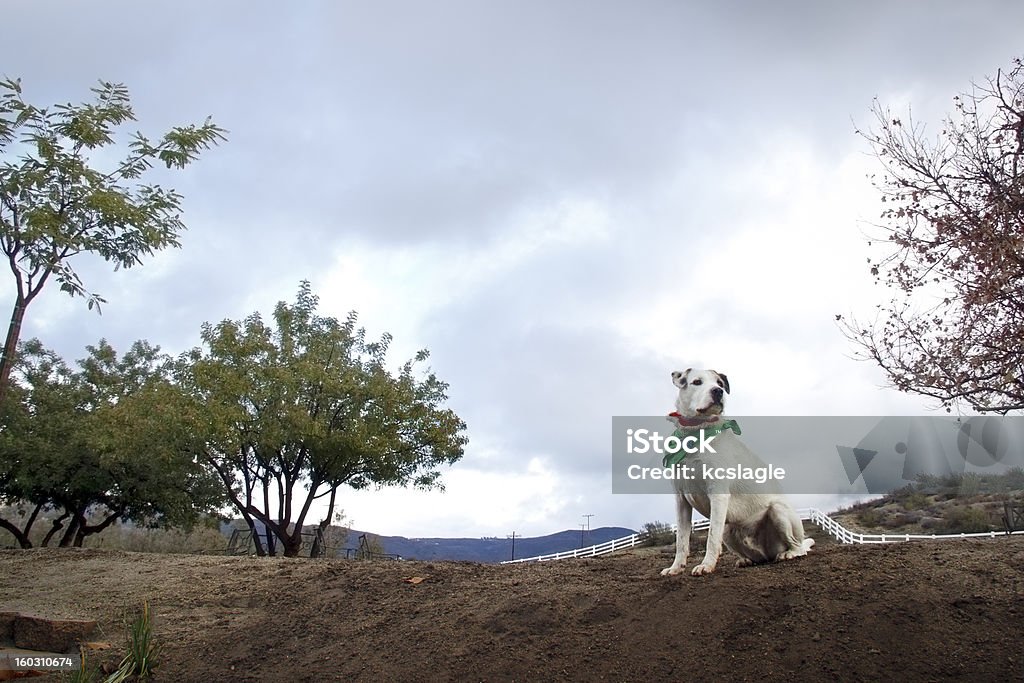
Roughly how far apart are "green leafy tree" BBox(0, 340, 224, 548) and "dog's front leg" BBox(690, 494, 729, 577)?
47.3 feet

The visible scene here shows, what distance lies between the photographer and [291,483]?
69.8 feet

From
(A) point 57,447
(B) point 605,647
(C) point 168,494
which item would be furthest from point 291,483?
(B) point 605,647

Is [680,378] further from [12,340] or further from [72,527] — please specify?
[72,527]

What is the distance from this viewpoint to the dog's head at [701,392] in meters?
8.12

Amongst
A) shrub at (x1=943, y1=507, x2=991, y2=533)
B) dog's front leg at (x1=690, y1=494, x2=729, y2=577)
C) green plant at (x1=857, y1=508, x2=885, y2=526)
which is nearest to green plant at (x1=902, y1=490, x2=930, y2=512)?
green plant at (x1=857, y1=508, x2=885, y2=526)

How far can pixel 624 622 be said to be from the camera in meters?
8.32

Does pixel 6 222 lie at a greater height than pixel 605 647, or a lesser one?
greater

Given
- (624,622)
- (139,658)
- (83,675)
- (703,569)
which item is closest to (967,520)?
(703,569)

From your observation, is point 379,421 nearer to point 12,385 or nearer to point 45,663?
point 45,663

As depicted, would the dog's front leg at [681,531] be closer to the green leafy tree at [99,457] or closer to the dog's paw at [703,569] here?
the dog's paw at [703,569]

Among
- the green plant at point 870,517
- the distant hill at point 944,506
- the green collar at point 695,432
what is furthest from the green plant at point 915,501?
the green collar at point 695,432

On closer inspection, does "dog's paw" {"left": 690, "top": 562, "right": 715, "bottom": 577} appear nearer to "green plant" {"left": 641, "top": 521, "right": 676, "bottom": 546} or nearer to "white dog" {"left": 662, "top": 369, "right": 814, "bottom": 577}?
"white dog" {"left": 662, "top": 369, "right": 814, "bottom": 577}

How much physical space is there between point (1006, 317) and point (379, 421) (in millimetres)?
15014

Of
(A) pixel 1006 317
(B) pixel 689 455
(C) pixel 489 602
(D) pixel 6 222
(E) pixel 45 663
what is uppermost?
(D) pixel 6 222
